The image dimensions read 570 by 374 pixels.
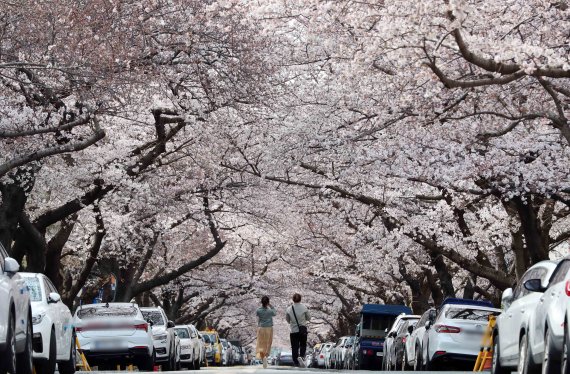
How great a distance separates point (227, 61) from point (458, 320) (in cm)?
676

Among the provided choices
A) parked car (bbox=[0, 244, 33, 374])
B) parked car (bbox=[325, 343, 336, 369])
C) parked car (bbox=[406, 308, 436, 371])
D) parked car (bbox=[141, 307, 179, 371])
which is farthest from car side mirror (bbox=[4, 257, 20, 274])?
parked car (bbox=[325, 343, 336, 369])

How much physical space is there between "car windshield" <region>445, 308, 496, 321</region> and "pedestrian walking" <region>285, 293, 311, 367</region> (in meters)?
3.60

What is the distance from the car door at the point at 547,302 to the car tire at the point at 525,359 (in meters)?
0.19

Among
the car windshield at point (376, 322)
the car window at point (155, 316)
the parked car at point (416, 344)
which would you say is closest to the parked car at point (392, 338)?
the parked car at point (416, 344)

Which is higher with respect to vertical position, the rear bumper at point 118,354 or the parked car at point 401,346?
the parked car at point 401,346

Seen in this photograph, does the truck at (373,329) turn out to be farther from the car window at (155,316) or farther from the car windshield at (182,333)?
the car window at (155,316)

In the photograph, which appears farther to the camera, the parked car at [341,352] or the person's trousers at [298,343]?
the parked car at [341,352]

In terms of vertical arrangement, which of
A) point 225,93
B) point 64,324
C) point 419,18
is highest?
point 225,93

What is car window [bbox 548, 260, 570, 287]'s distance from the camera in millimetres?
11797

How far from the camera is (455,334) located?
69.2 feet

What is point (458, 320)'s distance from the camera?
21.3 meters

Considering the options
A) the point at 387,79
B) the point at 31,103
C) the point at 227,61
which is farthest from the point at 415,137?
the point at 31,103

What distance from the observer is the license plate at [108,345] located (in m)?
22.0

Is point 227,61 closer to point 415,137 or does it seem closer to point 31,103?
point 31,103
